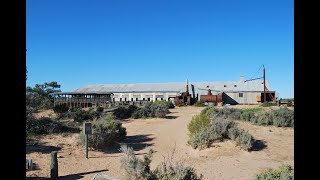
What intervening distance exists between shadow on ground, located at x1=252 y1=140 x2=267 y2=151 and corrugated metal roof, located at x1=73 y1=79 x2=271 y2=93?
3282 cm

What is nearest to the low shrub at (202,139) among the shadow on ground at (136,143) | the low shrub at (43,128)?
the shadow on ground at (136,143)

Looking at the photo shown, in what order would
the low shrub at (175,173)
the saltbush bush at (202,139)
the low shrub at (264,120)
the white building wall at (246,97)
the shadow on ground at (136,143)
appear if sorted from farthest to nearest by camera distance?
the white building wall at (246,97), the low shrub at (264,120), the shadow on ground at (136,143), the saltbush bush at (202,139), the low shrub at (175,173)

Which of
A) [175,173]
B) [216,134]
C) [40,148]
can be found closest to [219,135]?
[216,134]

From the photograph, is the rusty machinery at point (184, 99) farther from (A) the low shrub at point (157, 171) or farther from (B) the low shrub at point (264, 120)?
(A) the low shrub at point (157, 171)

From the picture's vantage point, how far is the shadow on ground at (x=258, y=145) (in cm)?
1315

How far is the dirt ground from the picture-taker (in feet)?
32.1

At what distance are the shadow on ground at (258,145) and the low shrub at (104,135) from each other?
5.93 metres

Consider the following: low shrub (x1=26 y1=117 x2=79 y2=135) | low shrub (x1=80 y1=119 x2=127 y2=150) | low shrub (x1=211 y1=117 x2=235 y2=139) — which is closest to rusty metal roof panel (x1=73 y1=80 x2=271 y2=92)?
low shrub (x1=211 y1=117 x2=235 y2=139)

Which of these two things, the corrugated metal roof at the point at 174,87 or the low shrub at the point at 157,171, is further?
the corrugated metal roof at the point at 174,87

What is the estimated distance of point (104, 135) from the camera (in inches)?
525

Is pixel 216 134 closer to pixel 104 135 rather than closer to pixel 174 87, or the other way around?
pixel 104 135

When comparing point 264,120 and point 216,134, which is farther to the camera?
point 264,120

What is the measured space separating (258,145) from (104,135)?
254 inches

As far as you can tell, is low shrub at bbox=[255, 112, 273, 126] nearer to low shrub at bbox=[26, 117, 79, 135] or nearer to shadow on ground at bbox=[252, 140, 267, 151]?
shadow on ground at bbox=[252, 140, 267, 151]
